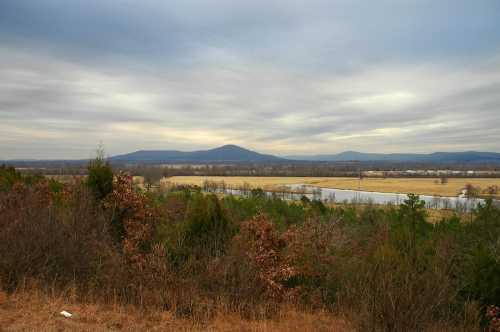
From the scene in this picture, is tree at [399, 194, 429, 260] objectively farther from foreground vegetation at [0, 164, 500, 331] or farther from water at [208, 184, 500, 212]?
water at [208, 184, 500, 212]

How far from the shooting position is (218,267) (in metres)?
8.23

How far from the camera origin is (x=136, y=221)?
34.9ft

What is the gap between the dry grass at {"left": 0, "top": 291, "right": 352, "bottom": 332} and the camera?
6.09 m

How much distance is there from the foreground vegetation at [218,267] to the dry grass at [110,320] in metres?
0.18

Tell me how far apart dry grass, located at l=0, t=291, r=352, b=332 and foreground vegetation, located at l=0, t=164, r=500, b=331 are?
18 cm

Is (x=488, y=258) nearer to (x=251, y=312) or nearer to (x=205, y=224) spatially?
(x=251, y=312)

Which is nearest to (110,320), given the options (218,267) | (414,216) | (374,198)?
(218,267)

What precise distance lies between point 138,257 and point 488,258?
7.86m

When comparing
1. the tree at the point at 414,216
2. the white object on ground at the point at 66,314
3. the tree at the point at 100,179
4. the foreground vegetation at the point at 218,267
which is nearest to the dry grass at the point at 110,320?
the white object on ground at the point at 66,314

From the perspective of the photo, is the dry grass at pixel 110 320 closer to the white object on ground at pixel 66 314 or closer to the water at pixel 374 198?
the white object on ground at pixel 66 314

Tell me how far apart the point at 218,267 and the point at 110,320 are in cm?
255

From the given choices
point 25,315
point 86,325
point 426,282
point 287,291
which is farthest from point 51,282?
point 426,282

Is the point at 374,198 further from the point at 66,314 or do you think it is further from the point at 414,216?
the point at 66,314

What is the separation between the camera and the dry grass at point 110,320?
20.0 ft
